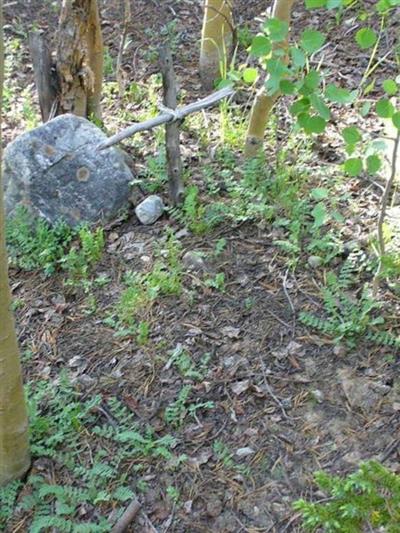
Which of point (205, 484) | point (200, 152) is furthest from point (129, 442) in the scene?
point (200, 152)

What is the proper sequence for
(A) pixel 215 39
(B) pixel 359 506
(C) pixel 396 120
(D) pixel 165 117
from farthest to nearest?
(A) pixel 215 39 → (D) pixel 165 117 → (C) pixel 396 120 → (B) pixel 359 506

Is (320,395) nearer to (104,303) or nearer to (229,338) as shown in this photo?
(229,338)

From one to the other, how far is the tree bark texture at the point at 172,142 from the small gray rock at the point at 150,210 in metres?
0.10

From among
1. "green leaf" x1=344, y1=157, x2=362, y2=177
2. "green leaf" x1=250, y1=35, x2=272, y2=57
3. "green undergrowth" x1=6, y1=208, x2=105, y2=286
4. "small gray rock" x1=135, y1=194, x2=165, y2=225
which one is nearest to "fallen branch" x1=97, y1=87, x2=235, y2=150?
"small gray rock" x1=135, y1=194, x2=165, y2=225

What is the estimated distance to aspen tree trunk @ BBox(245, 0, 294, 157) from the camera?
4109mm

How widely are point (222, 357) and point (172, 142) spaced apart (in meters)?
1.47

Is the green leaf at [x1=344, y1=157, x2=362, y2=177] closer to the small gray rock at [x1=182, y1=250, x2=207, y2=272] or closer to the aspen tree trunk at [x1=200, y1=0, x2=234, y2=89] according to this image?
the small gray rock at [x1=182, y1=250, x2=207, y2=272]

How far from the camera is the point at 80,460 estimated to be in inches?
123

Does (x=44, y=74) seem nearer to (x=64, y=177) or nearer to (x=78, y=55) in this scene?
(x=78, y=55)

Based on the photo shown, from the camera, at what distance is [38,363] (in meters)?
3.59

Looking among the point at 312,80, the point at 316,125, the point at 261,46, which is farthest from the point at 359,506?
the point at 261,46

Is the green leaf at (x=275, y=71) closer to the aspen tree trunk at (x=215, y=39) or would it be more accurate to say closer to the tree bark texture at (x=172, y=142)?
the tree bark texture at (x=172, y=142)

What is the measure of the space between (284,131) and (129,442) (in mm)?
2634

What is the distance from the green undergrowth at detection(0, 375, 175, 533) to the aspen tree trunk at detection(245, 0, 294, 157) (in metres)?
2.02
